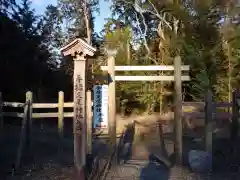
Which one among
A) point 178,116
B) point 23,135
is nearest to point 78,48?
point 23,135

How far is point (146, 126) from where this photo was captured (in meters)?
15.8

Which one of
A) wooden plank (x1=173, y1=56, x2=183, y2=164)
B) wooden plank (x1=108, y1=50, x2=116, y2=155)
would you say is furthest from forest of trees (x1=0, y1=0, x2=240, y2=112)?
wooden plank (x1=173, y1=56, x2=183, y2=164)

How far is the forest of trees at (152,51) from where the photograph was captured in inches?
553

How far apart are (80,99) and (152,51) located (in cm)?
1770

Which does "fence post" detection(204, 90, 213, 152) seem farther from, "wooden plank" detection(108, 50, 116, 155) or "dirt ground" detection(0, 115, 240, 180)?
"wooden plank" detection(108, 50, 116, 155)

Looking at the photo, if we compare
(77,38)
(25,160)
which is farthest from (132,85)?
(77,38)

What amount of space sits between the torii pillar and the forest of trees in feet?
12.0

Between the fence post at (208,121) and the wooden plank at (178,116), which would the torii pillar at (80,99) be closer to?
the wooden plank at (178,116)

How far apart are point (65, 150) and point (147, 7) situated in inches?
631

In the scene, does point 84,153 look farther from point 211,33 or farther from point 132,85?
point 132,85

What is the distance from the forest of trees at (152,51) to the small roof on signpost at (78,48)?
3.67 m

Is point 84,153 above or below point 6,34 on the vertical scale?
below

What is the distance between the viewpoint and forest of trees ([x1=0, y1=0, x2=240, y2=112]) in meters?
14.1

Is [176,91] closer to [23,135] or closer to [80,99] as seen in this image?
[80,99]
